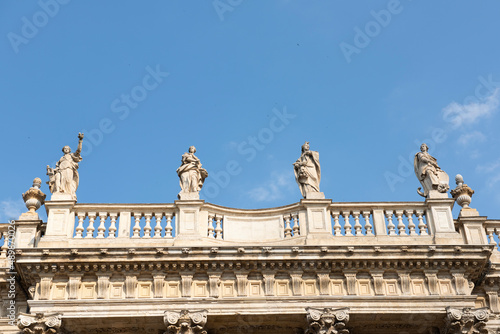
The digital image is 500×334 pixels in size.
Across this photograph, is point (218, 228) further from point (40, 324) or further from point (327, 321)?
point (40, 324)

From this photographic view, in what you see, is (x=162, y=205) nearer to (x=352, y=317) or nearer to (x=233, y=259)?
(x=233, y=259)

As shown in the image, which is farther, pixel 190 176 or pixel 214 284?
pixel 190 176

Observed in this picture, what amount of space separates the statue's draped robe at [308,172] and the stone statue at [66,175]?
5716 mm

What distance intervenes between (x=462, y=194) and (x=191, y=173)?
278 inches

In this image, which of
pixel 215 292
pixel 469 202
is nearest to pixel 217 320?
pixel 215 292

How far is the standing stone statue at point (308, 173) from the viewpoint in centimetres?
2079

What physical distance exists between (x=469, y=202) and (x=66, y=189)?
1034 centimetres

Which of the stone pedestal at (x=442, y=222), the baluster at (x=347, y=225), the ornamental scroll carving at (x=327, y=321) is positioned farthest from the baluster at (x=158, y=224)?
the stone pedestal at (x=442, y=222)

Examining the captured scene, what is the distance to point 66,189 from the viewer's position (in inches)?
808

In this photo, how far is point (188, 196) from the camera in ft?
67.1

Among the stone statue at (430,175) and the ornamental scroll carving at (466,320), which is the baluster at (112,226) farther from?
the ornamental scroll carving at (466,320)

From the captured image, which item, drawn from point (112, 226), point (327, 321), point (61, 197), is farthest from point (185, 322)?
point (61, 197)

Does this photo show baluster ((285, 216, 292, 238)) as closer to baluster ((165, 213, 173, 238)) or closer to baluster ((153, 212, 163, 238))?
baluster ((165, 213, 173, 238))

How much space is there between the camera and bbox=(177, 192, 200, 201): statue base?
20.4 meters
